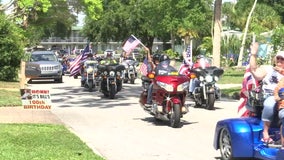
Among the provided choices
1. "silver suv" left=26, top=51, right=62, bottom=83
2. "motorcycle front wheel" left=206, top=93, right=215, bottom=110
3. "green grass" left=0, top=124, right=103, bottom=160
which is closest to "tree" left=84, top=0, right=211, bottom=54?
"silver suv" left=26, top=51, right=62, bottom=83

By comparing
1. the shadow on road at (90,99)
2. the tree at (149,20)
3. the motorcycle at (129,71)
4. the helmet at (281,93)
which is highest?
the tree at (149,20)

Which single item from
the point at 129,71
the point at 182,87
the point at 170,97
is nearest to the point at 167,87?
the point at 170,97

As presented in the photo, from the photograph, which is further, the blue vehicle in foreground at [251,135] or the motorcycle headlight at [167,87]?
the motorcycle headlight at [167,87]

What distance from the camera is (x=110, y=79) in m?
19.5

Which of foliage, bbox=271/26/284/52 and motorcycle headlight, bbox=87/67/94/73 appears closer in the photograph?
foliage, bbox=271/26/284/52

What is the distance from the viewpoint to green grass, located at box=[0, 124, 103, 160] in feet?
27.5

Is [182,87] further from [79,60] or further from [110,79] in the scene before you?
[79,60]

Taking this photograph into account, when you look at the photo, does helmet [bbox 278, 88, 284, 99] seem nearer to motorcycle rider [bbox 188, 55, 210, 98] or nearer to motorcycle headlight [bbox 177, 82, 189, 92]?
motorcycle headlight [bbox 177, 82, 189, 92]

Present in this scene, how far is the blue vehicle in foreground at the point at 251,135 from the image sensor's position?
7426 millimetres

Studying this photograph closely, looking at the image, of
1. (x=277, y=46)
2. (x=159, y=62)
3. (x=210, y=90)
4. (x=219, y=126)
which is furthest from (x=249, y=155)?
(x=277, y=46)

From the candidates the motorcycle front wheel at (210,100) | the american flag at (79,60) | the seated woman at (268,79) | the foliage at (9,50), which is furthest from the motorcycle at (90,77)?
the seated woman at (268,79)

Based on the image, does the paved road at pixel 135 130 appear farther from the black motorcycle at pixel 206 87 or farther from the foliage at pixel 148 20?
the foliage at pixel 148 20

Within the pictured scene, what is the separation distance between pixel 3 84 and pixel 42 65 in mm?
6117

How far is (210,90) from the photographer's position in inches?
630
